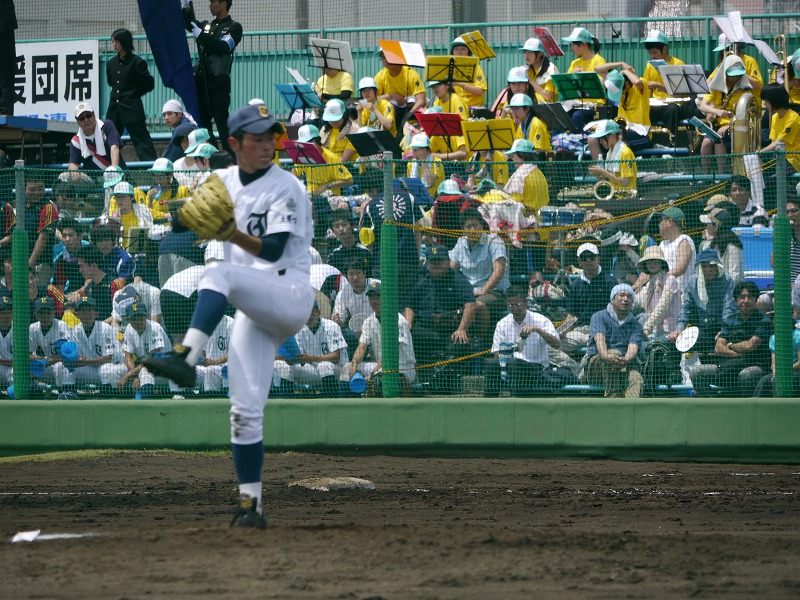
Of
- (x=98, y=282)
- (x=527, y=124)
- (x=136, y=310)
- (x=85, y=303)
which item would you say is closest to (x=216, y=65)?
(x=527, y=124)

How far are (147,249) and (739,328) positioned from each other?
17.7 feet

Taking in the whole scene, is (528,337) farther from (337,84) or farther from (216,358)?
(337,84)

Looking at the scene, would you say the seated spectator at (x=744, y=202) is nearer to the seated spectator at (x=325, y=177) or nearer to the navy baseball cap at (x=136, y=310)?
the seated spectator at (x=325, y=177)

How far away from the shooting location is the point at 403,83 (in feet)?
54.9

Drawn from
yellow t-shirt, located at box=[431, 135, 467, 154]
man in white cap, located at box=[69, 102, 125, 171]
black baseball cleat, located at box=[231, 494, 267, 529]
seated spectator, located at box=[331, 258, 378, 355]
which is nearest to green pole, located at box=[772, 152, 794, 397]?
seated spectator, located at box=[331, 258, 378, 355]

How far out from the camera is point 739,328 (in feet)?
33.9

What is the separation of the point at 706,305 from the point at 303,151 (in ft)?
19.7

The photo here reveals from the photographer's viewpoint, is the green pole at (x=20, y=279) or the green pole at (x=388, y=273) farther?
the green pole at (x=20, y=279)

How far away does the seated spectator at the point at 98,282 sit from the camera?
11.1 meters

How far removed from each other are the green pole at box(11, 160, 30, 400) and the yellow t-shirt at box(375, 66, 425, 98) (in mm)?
6677

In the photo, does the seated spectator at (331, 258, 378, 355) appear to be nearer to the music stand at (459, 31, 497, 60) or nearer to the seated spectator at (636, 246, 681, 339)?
the seated spectator at (636, 246, 681, 339)

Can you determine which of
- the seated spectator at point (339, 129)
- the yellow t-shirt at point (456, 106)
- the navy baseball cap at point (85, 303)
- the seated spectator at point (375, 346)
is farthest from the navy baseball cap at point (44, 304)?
the yellow t-shirt at point (456, 106)

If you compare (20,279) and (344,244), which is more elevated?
(344,244)

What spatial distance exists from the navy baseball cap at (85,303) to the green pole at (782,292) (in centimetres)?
620
